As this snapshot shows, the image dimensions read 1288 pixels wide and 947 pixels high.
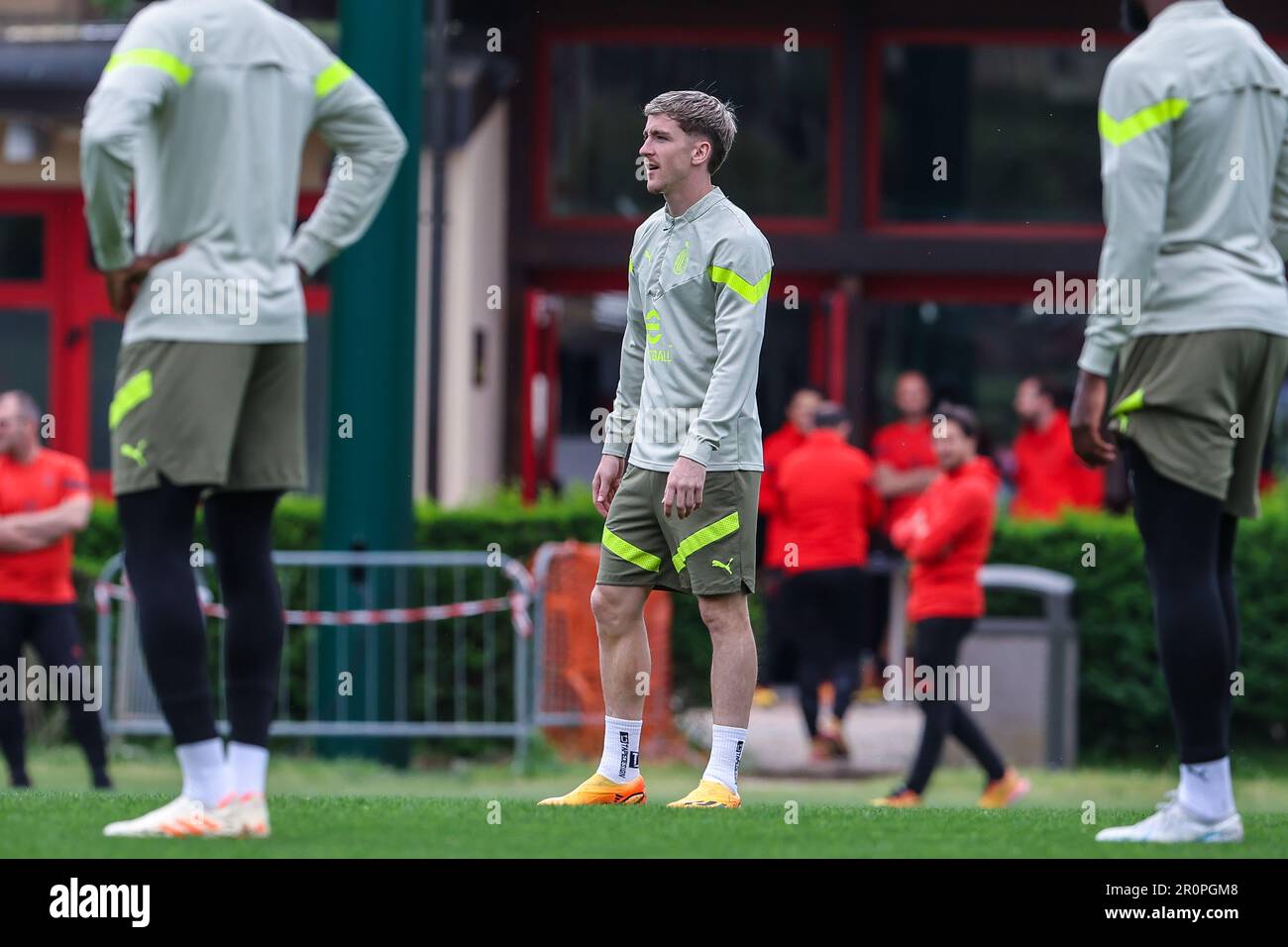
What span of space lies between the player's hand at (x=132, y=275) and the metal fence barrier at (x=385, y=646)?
670 cm

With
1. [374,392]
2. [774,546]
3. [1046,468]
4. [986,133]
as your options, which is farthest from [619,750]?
[986,133]

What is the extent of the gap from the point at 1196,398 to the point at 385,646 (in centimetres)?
729

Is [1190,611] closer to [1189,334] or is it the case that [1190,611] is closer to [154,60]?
[1189,334]

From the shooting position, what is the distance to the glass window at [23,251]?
1543cm

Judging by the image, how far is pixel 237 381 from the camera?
476 cm

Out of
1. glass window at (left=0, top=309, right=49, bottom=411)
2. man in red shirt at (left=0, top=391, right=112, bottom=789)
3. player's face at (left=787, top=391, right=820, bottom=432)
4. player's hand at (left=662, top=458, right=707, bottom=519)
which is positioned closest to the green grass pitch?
player's hand at (left=662, top=458, right=707, bottom=519)

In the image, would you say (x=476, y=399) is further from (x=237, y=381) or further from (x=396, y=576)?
(x=237, y=381)

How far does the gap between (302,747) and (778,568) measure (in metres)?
3.02

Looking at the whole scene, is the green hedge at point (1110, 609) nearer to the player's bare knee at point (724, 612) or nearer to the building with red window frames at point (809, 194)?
the building with red window frames at point (809, 194)

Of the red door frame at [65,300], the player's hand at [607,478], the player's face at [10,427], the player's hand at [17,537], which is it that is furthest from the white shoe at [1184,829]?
the red door frame at [65,300]

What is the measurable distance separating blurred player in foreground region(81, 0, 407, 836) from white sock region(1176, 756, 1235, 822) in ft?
7.11

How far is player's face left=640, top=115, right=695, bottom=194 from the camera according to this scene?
18.9 ft

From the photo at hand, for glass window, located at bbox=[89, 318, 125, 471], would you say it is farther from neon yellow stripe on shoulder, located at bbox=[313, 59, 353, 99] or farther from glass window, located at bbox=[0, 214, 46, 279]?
neon yellow stripe on shoulder, located at bbox=[313, 59, 353, 99]

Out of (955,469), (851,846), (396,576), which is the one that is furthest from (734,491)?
(396,576)
